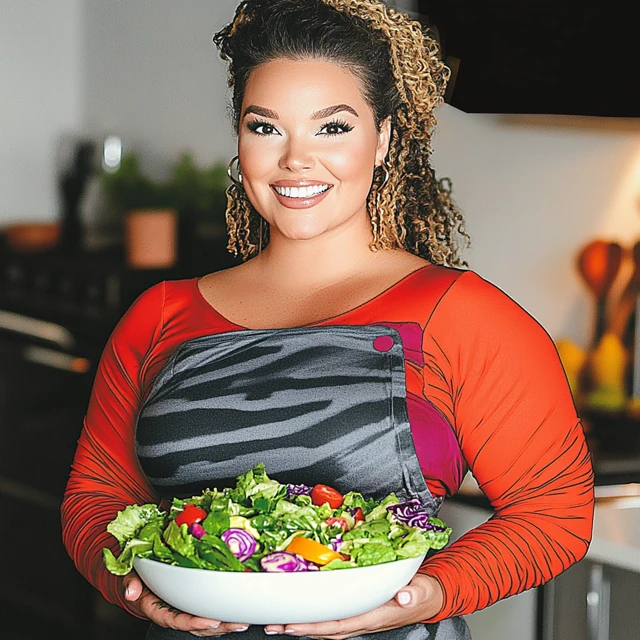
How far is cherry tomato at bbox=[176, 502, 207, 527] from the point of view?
1.10 meters

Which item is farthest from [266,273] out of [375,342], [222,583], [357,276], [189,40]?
[189,40]

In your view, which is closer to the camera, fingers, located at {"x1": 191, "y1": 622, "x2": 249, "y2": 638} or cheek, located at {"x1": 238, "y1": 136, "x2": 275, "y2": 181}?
fingers, located at {"x1": 191, "y1": 622, "x2": 249, "y2": 638}

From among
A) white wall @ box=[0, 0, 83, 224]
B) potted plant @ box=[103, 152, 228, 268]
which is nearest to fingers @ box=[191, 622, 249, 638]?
potted plant @ box=[103, 152, 228, 268]

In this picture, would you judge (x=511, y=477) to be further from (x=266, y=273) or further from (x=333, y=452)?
(x=266, y=273)

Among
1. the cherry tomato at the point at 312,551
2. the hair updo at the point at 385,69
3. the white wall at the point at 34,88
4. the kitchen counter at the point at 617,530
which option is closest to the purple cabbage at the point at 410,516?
the cherry tomato at the point at 312,551

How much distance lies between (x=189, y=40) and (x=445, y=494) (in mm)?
2385

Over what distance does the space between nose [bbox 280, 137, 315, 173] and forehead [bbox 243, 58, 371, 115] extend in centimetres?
4

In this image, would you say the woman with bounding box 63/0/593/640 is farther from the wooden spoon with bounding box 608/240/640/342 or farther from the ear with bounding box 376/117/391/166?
the wooden spoon with bounding box 608/240/640/342

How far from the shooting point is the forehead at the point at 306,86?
52.1 inches

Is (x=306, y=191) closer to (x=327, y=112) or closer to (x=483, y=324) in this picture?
(x=327, y=112)

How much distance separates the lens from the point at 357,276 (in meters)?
1.38

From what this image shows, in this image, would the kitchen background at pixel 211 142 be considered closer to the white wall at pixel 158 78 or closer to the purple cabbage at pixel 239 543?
the white wall at pixel 158 78

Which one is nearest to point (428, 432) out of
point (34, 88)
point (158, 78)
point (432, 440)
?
point (432, 440)

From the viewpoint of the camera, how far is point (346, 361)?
1.26 m
